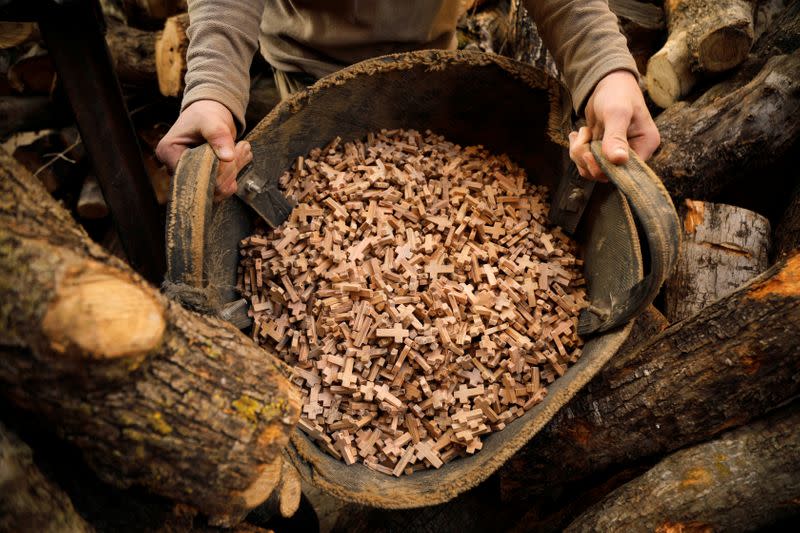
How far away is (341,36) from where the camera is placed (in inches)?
78.7

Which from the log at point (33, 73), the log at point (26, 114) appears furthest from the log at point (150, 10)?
the log at point (26, 114)

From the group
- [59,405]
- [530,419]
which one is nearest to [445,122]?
[530,419]

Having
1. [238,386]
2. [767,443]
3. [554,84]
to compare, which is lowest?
[767,443]

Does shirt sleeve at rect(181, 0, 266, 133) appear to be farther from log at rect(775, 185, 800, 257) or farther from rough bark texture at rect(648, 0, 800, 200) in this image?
log at rect(775, 185, 800, 257)

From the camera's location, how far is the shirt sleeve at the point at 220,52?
1.58 meters

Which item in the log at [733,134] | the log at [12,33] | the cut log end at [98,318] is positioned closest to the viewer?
the cut log end at [98,318]

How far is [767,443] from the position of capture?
5.02 feet

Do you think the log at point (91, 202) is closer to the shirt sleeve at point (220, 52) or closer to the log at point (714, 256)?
the shirt sleeve at point (220, 52)

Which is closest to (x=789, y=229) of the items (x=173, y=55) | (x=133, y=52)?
(x=173, y=55)

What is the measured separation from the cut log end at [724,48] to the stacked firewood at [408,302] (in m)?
1.11

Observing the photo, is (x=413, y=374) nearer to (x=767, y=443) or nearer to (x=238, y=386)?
(x=238, y=386)

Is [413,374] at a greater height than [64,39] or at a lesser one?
lesser

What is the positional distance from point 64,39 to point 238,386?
1629 millimetres

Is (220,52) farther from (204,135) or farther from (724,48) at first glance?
(724,48)
